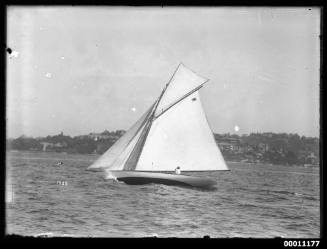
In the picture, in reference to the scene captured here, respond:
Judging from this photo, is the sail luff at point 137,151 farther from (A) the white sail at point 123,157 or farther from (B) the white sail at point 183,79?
(B) the white sail at point 183,79

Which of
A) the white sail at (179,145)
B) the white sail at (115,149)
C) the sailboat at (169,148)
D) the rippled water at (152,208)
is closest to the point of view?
the rippled water at (152,208)

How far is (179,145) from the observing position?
10742 mm

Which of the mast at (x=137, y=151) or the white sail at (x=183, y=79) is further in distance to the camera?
the mast at (x=137, y=151)

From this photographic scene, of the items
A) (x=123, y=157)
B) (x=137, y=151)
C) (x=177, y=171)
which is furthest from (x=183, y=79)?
(x=123, y=157)

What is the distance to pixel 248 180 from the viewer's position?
8883 mm

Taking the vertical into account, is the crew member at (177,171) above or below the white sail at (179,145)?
below

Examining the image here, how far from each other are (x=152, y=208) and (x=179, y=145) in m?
3.01

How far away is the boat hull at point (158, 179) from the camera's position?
9570mm

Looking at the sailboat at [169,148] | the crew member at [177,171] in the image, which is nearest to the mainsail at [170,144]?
the sailboat at [169,148]

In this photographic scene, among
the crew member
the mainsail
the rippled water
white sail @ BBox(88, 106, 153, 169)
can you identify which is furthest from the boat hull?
the rippled water

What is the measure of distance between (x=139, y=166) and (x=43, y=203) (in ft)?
11.8
